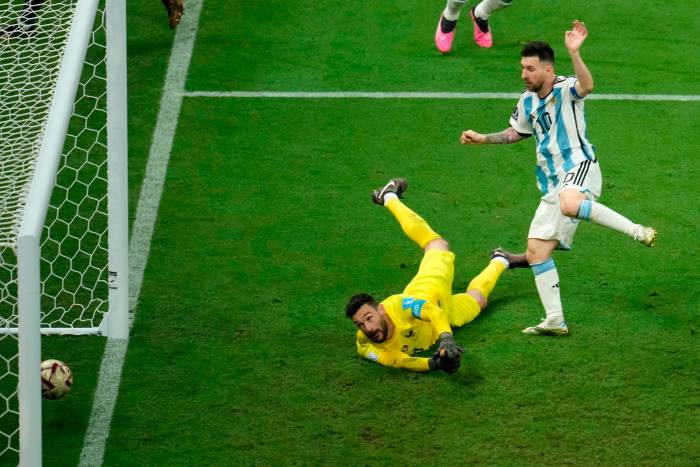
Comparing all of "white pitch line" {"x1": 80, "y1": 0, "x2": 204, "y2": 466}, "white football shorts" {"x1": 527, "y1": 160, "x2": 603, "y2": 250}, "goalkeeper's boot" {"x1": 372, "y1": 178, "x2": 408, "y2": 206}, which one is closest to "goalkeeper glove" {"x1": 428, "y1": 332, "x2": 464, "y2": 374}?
"white football shorts" {"x1": 527, "y1": 160, "x2": 603, "y2": 250}

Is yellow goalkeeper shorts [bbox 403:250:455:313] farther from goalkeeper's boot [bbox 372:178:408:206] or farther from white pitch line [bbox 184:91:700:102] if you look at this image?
white pitch line [bbox 184:91:700:102]

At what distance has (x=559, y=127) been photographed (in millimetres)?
6961

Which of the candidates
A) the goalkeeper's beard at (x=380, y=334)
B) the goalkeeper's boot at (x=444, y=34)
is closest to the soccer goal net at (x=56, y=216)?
the goalkeeper's beard at (x=380, y=334)

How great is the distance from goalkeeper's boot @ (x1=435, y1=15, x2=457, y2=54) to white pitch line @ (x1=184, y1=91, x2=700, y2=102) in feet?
2.08

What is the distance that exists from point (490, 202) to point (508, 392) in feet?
6.61

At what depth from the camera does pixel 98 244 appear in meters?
7.68

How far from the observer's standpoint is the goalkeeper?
6.62m

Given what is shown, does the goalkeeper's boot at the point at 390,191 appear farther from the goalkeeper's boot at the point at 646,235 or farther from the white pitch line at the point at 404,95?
the white pitch line at the point at 404,95

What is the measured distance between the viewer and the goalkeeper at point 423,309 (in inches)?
261

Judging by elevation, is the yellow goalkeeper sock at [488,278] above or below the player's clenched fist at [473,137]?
below

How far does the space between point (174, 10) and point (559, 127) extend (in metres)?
4.09

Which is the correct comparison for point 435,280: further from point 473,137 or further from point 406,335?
point 473,137

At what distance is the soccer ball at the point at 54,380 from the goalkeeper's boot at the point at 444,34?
4.64m

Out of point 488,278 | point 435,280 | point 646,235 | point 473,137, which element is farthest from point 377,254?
point 646,235
